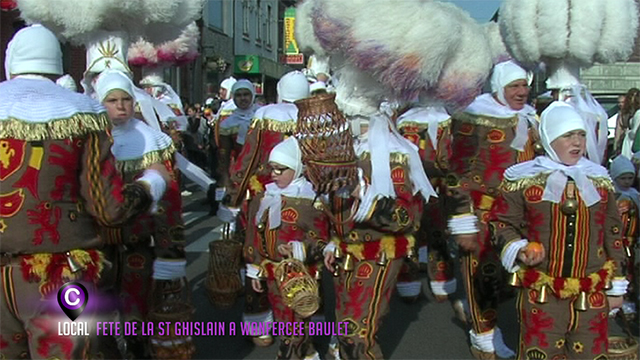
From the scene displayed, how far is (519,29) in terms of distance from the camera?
218 inches

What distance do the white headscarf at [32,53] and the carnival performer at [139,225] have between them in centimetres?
90

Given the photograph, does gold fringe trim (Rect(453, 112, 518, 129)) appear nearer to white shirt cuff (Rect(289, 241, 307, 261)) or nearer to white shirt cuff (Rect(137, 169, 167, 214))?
white shirt cuff (Rect(289, 241, 307, 261))

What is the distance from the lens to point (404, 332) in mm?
5695

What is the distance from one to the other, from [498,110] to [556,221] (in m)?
1.62

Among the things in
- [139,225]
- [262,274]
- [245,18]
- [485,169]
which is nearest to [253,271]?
[262,274]

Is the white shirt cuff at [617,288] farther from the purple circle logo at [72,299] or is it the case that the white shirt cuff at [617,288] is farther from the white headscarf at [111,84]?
the white headscarf at [111,84]

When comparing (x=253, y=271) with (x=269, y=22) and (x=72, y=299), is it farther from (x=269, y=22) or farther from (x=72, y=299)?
(x=269, y=22)

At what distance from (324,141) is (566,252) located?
4.69 feet

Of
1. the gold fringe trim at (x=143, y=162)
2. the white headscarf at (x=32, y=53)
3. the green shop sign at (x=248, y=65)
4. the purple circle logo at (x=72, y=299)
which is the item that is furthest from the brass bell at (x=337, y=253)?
the green shop sign at (x=248, y=65)

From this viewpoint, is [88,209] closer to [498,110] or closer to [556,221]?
[556,221]

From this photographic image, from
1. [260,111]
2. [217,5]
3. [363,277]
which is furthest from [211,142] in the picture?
[217,5]

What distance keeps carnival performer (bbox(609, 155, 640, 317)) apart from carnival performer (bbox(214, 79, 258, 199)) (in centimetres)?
409

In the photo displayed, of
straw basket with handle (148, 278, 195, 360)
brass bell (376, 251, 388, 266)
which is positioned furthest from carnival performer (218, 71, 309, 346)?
brass bell (376, 251, 388, 266)

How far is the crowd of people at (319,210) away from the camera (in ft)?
9.65
